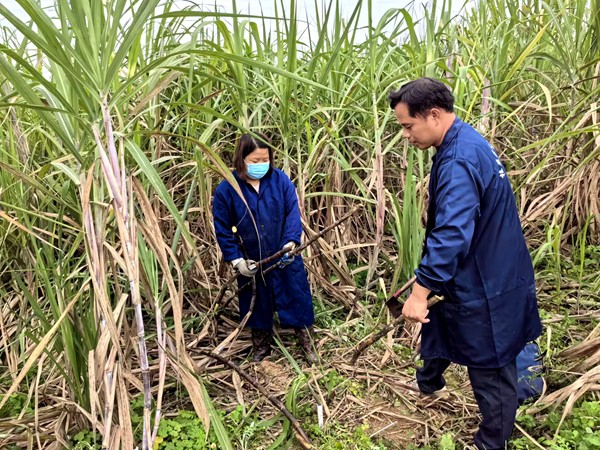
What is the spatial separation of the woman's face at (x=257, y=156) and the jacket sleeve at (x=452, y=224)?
886 millimetres

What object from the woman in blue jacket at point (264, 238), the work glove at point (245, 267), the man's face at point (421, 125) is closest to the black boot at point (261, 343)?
the woman in blue jacket at point (264, 238)

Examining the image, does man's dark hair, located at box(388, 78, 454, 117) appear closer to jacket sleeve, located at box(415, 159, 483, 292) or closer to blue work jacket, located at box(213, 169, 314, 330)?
jacket sleeve, located at box(415, 159, 483, 292)

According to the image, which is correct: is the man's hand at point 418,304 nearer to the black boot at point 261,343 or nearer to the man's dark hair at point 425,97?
the man's dark hair at point 425,97

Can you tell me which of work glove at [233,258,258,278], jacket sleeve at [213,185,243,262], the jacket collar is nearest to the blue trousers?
the jacket collar

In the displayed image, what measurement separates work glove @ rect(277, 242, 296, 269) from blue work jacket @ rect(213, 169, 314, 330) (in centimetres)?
4

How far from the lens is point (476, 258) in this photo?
1.41 metres

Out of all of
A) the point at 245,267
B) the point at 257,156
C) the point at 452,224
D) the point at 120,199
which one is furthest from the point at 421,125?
the point at 245,267

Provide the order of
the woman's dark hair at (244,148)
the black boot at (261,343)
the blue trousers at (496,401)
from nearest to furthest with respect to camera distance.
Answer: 1. the blue trousers at (496,401)
2. the woman's dark hair at (244,148)
3. the black boot at (261,343)

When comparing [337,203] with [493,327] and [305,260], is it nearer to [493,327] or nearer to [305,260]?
[305,260]

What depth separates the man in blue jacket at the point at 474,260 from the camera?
4.38ft

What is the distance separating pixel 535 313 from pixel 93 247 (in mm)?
1399

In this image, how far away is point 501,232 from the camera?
142 centimetres

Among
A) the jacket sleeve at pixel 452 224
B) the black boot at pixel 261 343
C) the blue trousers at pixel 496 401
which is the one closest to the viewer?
the jacket sleeve at pixel 452 224

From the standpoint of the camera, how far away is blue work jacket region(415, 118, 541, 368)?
1.33 m
